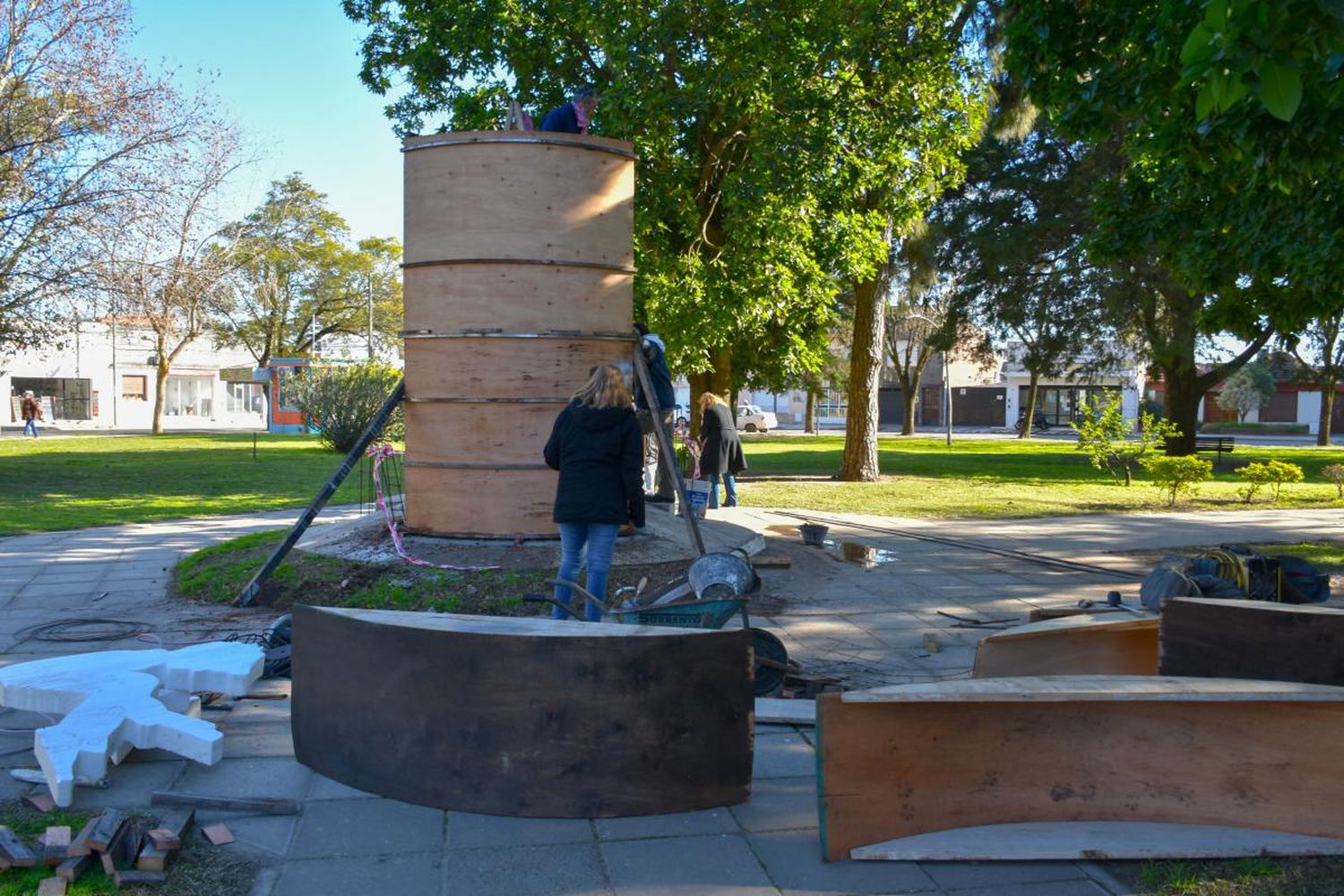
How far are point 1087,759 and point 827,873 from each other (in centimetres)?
105

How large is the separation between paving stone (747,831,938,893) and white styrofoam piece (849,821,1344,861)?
4 cm

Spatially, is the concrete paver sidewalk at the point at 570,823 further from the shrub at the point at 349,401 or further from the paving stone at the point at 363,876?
the shrub at the point at 349,401

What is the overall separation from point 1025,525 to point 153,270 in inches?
767

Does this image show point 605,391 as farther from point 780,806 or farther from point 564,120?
point 564,120

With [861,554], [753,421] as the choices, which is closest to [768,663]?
[861,554]

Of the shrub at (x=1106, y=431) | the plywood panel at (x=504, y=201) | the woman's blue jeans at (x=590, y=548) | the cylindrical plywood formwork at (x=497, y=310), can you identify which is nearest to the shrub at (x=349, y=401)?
the shrub at (x=1106, y=431)

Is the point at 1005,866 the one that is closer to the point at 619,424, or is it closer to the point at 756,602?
the point at 619,424

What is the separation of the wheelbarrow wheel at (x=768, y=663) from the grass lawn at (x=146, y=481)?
10835 mm

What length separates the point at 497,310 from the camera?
8547 mm

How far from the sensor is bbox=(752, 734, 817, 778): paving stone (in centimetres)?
475

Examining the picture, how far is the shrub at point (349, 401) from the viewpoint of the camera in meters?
28.5

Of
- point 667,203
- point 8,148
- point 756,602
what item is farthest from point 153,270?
point 756,602

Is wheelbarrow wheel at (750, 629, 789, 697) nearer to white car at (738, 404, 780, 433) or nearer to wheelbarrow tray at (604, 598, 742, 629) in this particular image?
wheelbarrow tray at (604, 598, 742, 629)

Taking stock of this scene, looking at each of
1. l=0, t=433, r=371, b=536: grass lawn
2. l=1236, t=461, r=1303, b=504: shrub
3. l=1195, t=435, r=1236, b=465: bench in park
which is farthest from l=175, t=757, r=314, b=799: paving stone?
l=1195, t=435, r=1236, b=465: bench in park
